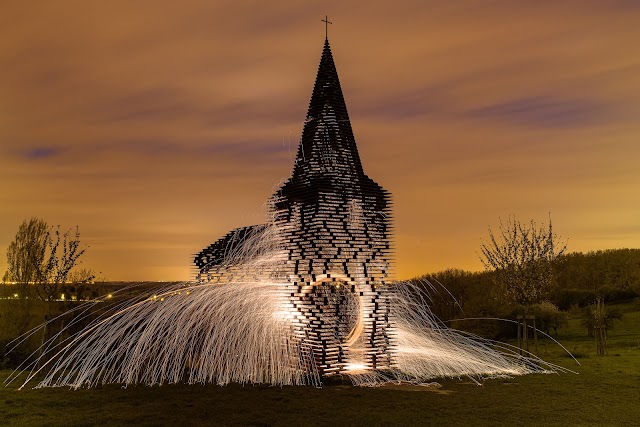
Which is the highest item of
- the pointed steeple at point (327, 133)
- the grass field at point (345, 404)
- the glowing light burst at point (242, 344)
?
the pointed steeple at point (327, 133)

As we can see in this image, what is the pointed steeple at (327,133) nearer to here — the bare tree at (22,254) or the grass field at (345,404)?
the grass field at (345,404)

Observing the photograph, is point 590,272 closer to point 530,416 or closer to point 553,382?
point 553,382

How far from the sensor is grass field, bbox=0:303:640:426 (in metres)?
9.16

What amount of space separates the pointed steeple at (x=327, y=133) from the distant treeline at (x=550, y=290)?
25.5 ft

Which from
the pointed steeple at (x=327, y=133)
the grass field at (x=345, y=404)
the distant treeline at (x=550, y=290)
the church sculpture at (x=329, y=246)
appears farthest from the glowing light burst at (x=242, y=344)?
the distant treeline at (x=550, y=290)

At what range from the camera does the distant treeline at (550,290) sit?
2855 centimetres

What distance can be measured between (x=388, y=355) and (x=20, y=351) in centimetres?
1512

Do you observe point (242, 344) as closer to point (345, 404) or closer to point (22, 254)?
point (345, 404)

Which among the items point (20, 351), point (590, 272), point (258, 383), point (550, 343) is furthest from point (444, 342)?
point (590, 272)

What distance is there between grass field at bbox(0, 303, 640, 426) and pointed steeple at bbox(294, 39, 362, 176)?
5.48 meters

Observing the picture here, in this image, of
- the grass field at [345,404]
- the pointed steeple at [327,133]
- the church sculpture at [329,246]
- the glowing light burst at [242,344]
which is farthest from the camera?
the pointed steeple at [327,133]

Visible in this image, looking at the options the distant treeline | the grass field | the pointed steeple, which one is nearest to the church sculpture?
the pointed steeple

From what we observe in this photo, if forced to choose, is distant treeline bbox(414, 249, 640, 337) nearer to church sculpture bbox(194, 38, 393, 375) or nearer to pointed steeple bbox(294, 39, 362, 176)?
church sculpture bbox(194, 38, 393, 375)

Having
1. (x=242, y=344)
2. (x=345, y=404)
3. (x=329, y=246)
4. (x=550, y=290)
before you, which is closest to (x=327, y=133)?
(x=329, y=246)
